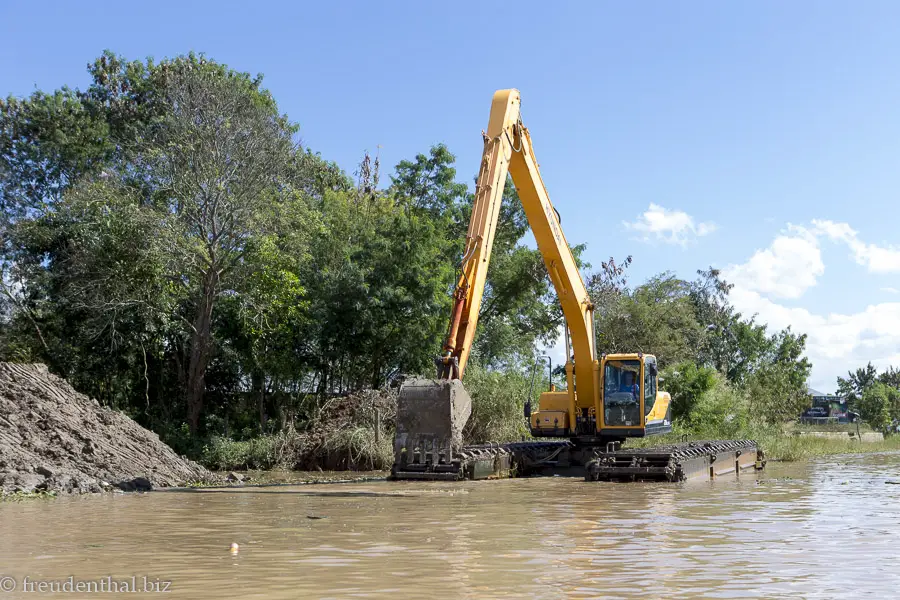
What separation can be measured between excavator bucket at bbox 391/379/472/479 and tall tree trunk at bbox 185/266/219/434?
45.5 feet

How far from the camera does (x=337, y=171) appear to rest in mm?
45000

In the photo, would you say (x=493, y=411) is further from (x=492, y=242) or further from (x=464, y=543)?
(x=464, y=543)

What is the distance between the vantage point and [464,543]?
31.7 feet

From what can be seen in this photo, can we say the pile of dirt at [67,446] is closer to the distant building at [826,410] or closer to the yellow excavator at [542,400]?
the yellow excavator at [542,400]

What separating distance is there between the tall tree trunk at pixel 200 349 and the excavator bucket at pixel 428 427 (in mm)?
13877

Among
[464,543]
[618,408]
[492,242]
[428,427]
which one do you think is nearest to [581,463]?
[618,408]

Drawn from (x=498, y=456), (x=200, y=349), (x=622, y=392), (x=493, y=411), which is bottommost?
(x=498, y=456)

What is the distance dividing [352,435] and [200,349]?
7.15 meters

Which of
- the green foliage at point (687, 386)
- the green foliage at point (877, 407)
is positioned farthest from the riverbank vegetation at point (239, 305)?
the green foliage at point (877, 407)

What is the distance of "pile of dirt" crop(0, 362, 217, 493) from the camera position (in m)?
16.9

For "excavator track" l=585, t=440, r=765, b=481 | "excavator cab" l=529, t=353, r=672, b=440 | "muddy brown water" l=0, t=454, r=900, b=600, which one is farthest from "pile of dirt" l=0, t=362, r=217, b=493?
"excavator track" l=585, t=440, r=765, b=481

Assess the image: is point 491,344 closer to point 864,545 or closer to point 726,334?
point 864,545

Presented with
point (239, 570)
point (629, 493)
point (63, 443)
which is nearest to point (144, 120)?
point (63, 443)

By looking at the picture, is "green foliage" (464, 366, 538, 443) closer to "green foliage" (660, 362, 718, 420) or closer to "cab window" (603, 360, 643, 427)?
"cab window" (603, 360, 643, 427)
